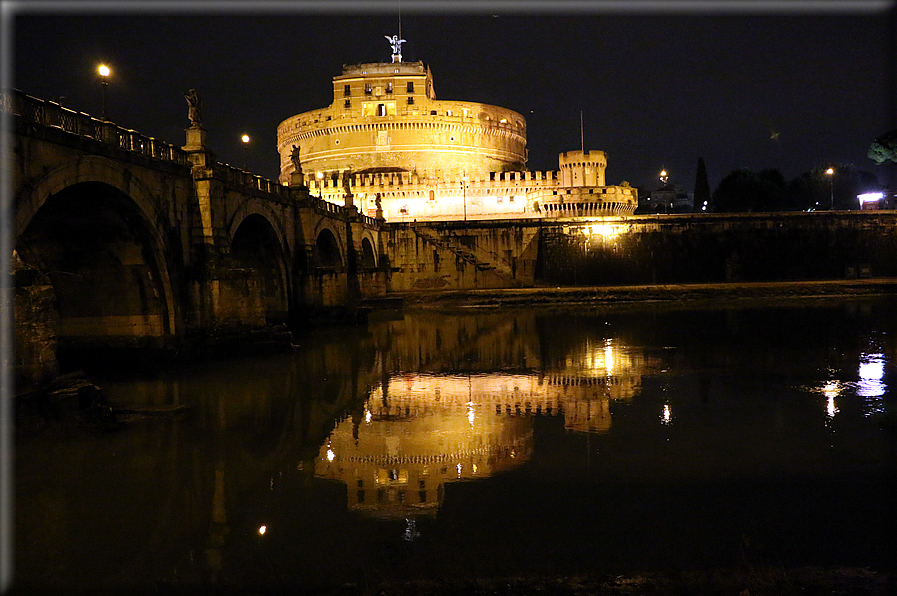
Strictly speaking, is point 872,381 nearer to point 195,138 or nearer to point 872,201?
point 195,138

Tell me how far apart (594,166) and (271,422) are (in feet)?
224

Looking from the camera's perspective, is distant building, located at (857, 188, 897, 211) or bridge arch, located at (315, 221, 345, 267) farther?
distant building, located at (857, 188, 897, 211)

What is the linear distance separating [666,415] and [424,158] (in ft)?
242

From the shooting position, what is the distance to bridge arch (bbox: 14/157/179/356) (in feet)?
55.7

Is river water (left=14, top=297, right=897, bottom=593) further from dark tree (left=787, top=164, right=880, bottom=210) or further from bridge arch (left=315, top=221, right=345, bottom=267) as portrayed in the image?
dark tree (left=787, top=164, right=880, bottom=210)

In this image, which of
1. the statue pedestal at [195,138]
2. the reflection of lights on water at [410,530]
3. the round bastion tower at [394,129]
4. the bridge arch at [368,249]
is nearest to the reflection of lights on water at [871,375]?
the reflection of lights on water at [410,530]

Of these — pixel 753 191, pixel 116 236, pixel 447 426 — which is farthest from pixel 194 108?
pixel 753 191

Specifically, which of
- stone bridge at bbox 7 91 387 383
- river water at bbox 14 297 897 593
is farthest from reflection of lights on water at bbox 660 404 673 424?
stone bridge at bbox 7 91 387 383

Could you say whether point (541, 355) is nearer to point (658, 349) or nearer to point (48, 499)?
point (658, 349)

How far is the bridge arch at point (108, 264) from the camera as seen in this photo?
17.0 m

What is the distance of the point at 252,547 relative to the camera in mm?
6867

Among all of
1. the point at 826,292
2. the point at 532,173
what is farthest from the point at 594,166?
the point at 826,292

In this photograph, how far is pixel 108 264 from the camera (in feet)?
60.5

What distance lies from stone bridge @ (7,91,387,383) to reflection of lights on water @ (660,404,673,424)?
447 inches
